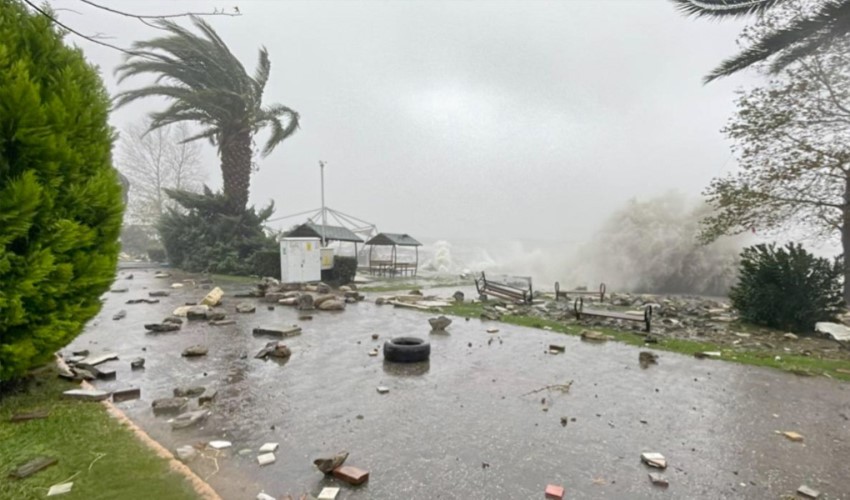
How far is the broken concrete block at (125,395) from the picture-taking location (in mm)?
4605

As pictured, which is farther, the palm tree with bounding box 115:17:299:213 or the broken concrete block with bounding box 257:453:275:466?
the palm tree with bounding box 115:17:299:213

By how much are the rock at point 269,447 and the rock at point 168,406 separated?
140cm

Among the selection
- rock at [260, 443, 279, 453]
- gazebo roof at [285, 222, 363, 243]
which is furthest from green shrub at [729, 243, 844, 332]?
gazebo roof at [285, 222, 363, 243]

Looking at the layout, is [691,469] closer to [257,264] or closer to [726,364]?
[726,364]

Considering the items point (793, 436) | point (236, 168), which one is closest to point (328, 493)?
point (793, 436)

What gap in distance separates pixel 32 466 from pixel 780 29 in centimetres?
1397

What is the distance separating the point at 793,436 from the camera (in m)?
4.02

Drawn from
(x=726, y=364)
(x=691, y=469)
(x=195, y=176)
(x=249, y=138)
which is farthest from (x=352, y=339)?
(x=195, y=176)

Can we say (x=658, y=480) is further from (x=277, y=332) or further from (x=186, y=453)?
(x=277, y=332)

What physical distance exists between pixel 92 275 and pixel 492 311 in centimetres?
917

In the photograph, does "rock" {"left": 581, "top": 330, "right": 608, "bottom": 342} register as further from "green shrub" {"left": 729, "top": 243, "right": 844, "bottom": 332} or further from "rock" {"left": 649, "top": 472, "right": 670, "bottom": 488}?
"rock" {"left": 649, "top": 472, "right": 670, "bottom": 488}

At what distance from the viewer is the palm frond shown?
909cm

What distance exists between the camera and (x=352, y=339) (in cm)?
794

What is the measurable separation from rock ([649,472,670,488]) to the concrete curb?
317 cm
